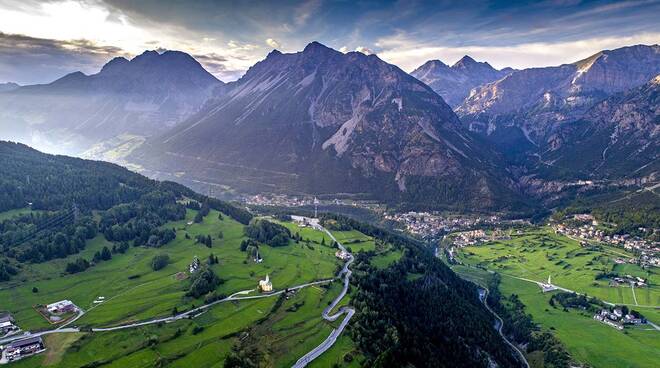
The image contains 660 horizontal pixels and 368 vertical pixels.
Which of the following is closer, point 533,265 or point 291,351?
point 291,351

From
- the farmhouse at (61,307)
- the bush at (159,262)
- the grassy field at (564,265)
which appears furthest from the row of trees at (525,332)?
the farmhouse at (61,307)

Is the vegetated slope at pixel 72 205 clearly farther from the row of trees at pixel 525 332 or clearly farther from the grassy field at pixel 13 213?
the row of trees at pixel 525 332

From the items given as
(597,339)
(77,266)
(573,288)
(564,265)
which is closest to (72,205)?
(77,266)

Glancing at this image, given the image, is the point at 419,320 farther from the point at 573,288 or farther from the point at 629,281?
the point at 629,281

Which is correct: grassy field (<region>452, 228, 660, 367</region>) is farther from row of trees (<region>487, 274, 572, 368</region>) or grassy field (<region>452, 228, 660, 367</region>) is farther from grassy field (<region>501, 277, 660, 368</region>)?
row of trees (<region>487, 274, 572, 368</region>)

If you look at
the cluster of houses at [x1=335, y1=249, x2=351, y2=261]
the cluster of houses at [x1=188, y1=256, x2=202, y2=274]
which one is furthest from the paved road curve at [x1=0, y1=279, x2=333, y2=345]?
the cluster of houses at [x1=335, y1=249, x2=351, y2=261]

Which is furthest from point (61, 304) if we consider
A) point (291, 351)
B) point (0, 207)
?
point (0, 207)

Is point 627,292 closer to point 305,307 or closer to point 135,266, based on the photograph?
point 305,307
